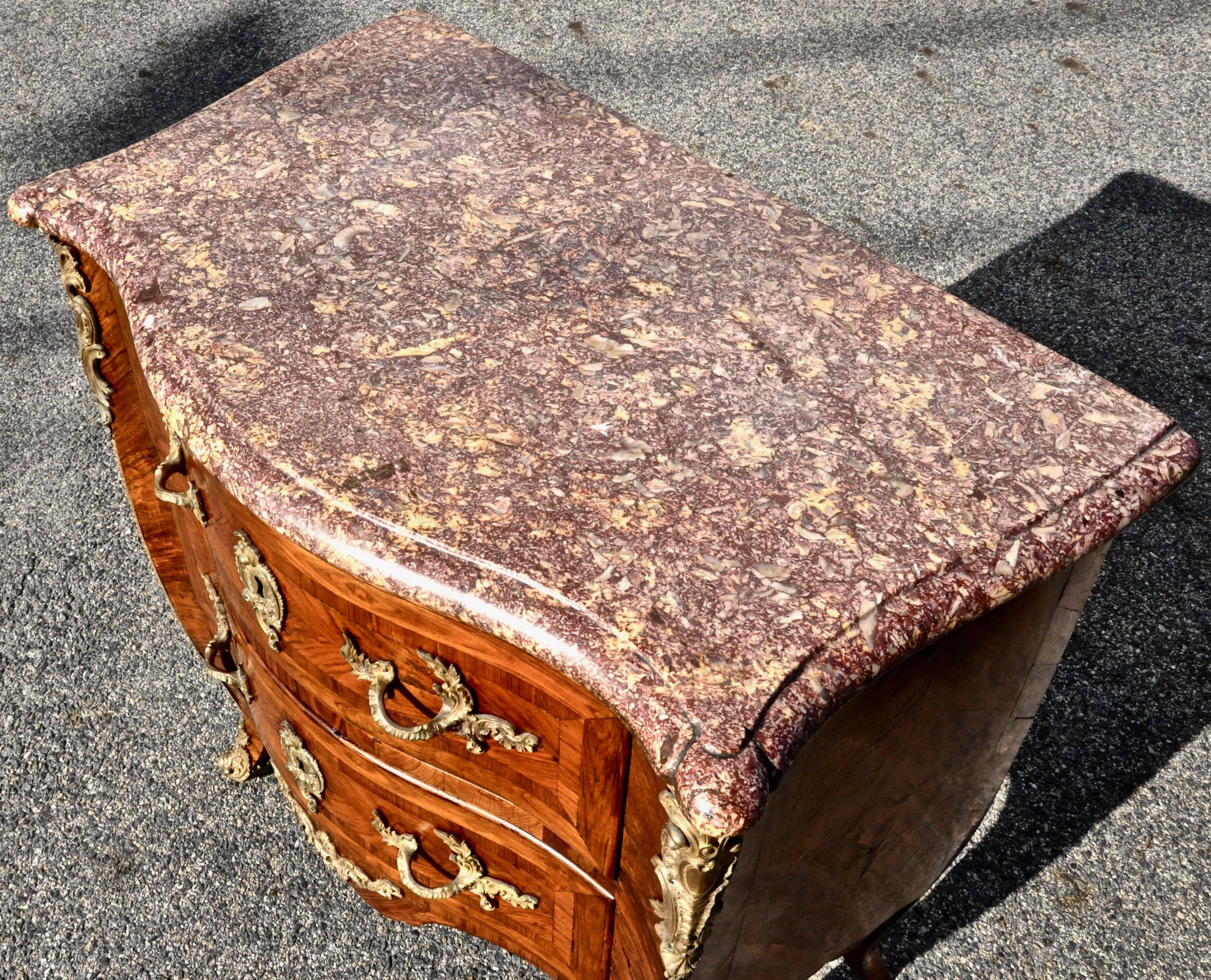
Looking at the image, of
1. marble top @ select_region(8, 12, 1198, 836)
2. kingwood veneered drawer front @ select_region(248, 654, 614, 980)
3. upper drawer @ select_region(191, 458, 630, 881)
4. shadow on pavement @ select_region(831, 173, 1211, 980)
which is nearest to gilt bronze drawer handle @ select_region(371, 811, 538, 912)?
kingwood veneered drawer front @ select_region(248, 654, 614, 980)

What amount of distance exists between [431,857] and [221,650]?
1.42 ft

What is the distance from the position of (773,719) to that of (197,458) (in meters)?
0.59

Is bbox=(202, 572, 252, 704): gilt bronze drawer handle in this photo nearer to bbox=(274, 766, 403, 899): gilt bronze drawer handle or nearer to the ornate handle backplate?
bbox=(274, 766, 403, 899): gilt bronze drawer handle

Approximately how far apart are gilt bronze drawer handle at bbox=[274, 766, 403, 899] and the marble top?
27.3 inches

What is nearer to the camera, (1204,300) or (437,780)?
(437,780)

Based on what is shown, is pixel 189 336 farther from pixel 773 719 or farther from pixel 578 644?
pixel 773 719

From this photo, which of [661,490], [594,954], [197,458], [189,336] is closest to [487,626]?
[661,490]

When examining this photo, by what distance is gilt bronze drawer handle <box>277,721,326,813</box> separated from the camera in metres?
1.40

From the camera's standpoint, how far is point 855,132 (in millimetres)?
3045

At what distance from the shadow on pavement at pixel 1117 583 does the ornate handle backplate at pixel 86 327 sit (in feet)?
4.36

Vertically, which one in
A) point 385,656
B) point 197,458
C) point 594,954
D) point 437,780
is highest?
point 197,458

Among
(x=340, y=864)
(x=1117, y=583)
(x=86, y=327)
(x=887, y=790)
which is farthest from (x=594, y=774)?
(x=1117, y=583)

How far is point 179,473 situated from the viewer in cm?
131

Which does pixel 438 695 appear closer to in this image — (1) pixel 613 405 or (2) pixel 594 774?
(2) pixel 594 774
